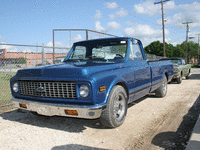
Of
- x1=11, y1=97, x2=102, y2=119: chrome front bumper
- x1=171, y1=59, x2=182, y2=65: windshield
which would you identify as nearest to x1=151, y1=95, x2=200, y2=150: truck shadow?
x1=11, y1=97, x2=102, y2=119: chrome front bumper

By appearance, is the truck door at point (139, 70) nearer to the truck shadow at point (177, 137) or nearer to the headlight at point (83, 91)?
the truck shadow at point (177, 137)

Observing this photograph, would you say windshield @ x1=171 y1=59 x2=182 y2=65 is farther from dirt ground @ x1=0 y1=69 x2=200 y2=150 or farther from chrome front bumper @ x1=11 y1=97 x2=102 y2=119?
chrome front bumper @ x1=11 y1=97 x2=102 y2=119

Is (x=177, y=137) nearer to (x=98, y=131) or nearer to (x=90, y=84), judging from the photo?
(x=98, y=131)

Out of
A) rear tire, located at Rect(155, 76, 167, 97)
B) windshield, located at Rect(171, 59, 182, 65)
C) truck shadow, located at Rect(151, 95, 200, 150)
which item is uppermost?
windshield, located at Rect(171, 59, 182, 65)

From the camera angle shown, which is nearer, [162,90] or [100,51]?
[100,51]

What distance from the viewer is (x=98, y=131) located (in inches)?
145

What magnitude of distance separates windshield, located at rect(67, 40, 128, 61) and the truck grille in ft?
4.85

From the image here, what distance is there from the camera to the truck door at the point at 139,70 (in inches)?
172

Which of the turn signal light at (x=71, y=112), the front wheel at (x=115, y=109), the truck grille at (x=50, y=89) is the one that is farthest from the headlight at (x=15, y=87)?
the front wheel at (x=115, y=109)

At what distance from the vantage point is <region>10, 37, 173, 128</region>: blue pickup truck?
10.2 ft

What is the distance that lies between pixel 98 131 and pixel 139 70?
1812 mm

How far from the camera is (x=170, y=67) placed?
7.07 meters

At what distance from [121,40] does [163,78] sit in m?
2.70

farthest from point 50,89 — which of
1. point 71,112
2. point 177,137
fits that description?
point 177,137
